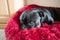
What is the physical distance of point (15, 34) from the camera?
1.10 meters

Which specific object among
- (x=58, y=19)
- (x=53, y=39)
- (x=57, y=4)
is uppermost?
(x=57, y=4)

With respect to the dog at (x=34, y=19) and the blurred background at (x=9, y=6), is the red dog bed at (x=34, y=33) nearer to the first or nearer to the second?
the dog at (x=34, y=19)

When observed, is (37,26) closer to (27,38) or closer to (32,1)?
(27,38)

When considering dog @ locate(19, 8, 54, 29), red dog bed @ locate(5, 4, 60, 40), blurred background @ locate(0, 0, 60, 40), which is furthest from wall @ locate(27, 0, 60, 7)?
red dog bed @ locate(5, 4, 60, 40)

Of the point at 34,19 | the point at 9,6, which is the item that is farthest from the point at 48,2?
the point at 34,19

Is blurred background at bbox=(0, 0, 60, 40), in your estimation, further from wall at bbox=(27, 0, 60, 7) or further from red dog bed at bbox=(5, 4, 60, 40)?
red dog bed at bbox=(5, 4, 60, 40)

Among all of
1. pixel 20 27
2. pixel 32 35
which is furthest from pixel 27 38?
pixel 20 27

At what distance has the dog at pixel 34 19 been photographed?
117cm

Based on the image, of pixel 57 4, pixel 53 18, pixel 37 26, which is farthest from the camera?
pixel 57 4

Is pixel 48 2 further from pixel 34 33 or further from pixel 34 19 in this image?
pixel 34 33

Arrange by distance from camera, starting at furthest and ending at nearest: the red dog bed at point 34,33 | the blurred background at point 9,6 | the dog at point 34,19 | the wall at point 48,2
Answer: the wall at point 48,2 → the blurred background at point 9,6 → the dog at point 34,19 → the red dog bed at point 34,33

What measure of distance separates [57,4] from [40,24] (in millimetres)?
667

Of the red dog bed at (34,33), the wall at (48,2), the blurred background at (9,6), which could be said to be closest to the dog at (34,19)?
the red dog bed at (34,33)

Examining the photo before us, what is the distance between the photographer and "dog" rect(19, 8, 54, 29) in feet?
3.85
